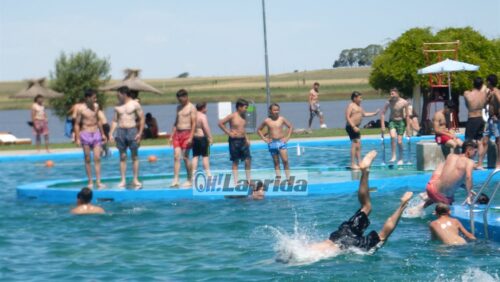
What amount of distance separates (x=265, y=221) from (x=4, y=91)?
106575 mm

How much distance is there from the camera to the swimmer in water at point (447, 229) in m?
11.8

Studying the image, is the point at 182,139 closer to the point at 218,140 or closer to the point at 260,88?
the point at 218,140

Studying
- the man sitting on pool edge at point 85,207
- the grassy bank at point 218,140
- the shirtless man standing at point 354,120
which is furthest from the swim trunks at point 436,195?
the grassy bank at point 218,140

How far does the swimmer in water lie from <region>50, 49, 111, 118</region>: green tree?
1126 inches

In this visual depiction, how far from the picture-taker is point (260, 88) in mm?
99812

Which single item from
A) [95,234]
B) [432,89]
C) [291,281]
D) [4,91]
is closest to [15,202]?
[95,234]

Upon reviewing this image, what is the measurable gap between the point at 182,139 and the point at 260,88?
83.8 meters

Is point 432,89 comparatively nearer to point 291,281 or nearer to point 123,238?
point 123,238

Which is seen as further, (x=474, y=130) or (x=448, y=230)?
(x=474, y=130)

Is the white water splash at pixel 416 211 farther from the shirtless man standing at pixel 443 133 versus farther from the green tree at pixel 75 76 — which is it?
the green tree at pixel 75 76

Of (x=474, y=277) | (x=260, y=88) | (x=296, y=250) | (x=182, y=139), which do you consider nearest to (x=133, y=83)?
(x=182, y=139)

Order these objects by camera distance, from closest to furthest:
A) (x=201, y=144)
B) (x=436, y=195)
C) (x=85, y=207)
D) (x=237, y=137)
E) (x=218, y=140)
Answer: (x=436, y=195)
(x=85, y=207)
(x=237, y=137)
(x=201, y=144)
(x=218, y=140)

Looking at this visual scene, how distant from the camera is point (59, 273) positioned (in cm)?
1130

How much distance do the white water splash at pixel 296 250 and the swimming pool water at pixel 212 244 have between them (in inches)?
1.9
